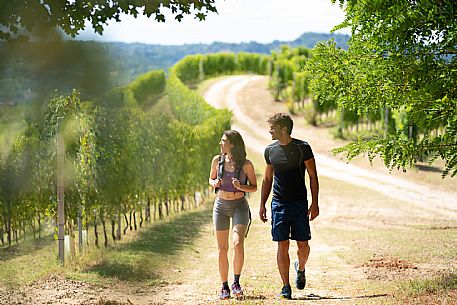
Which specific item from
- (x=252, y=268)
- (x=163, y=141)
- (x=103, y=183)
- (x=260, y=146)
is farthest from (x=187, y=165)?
(x=260, y=146)

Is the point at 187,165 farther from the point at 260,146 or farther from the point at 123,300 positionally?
the point at 260,146

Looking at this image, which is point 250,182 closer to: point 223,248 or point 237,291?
point 223,248

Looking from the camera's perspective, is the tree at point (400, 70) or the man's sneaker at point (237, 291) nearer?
the man's sneaker at point (237, 291)

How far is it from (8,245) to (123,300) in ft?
20.5

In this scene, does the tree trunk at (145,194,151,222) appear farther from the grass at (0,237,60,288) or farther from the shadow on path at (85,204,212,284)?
the grass at (0,237,60,288)

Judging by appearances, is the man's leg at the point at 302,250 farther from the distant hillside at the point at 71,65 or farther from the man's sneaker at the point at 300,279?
the distant hillside at the point at 71,65

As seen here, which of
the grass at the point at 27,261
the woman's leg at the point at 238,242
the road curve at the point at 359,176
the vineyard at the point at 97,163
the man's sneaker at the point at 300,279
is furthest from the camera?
the road curve at the point at 359,176

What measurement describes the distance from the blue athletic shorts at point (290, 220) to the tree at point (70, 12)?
2274 mm

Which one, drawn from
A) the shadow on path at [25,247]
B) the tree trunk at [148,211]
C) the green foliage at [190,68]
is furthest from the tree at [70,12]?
the green foliage at [190,68]

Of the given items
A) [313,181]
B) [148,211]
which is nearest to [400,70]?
[313,181]

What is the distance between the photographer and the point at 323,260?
10828 millimetres

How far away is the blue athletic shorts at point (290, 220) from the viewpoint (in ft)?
22.3

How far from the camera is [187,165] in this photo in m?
18.0

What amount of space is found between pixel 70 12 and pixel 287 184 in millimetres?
2821
